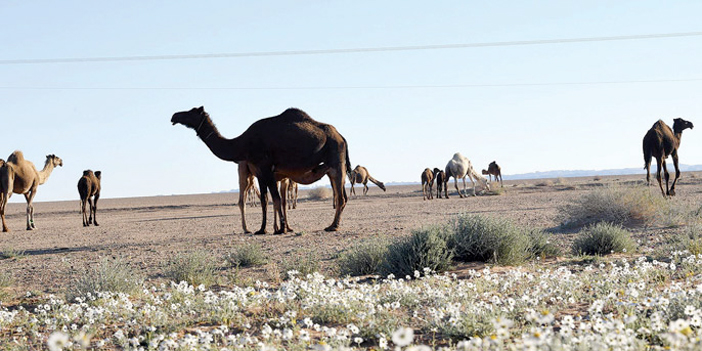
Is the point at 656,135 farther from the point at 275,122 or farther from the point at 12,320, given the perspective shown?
the point at 12,320

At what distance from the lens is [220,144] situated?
1518 cm

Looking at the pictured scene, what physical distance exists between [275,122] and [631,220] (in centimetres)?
797

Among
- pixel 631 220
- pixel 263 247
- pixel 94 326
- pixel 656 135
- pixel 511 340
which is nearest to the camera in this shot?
pixel 511 340

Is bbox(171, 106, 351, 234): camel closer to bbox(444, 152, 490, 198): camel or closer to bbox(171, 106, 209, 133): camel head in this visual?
bbox(171, 106, 209, 133): camel head

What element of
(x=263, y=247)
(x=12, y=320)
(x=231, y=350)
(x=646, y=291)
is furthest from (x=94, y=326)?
(x=263, y=247)

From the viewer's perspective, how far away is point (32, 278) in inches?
395

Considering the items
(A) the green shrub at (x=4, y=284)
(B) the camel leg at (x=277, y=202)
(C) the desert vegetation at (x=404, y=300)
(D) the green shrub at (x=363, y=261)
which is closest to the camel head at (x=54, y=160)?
(B) the camel leg at (x=277, y=202)

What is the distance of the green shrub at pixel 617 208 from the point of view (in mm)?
14898

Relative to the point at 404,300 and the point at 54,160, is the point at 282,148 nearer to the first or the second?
the point at 404,300

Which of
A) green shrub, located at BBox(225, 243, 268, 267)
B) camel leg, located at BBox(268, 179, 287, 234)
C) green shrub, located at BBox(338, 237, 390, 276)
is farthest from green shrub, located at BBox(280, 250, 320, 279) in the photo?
camel leg, located at BBox(268, 179, 287, 234)

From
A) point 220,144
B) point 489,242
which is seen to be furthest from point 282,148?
point 489,242

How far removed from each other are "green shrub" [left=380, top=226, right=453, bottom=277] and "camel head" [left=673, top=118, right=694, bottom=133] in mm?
17041

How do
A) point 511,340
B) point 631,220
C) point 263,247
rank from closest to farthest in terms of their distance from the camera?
point 511,340 < point 263,247 < point 631,220

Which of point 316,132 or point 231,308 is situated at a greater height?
point 316,132
